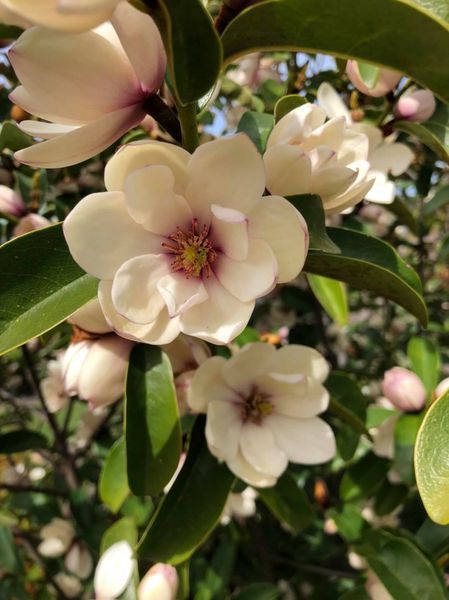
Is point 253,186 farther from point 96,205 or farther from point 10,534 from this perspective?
point 10,534

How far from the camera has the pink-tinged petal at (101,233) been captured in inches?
22.7

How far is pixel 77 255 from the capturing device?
584 millimetres

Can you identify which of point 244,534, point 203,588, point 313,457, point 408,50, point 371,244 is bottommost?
point 244,534

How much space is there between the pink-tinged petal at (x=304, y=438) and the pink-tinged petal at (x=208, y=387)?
108mm

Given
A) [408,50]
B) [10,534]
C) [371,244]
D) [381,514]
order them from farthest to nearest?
1. [10,534]
2. [381,514]
3. [371,244]
4. [408,50]

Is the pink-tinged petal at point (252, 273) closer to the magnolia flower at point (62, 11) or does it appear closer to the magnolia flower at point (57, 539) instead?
the magnolia flower at point (62, 11)

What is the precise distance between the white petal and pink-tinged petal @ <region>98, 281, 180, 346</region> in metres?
0.08

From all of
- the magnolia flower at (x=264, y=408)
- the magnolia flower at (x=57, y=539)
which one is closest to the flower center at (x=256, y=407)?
the magnolia flower at (x=264, y=408)

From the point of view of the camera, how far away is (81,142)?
22.1 inches

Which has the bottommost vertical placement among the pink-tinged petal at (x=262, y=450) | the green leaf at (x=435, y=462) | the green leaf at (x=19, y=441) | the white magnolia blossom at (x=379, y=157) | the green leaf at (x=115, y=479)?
the green leaf at (x=19, y=441)

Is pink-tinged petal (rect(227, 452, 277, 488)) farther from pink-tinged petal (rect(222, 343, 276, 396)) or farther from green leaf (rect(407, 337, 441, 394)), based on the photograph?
green leaf (rect(407, 337, 441, 394))

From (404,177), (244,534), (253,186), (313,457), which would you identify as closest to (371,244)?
(253,186)

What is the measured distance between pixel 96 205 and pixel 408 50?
1.11 ft

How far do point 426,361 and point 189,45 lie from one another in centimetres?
93
